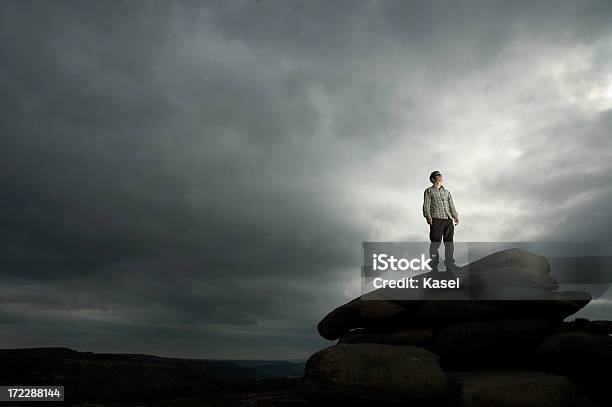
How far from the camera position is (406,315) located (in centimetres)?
2445

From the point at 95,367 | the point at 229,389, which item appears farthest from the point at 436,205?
the point at 95,367

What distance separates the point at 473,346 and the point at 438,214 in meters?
7.37

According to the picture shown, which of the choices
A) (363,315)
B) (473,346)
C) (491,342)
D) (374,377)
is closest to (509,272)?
(491,342)

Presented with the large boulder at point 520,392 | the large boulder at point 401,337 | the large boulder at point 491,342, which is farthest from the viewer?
the large boulder at point 401,337

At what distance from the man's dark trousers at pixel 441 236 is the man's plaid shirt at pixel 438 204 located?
32 cm

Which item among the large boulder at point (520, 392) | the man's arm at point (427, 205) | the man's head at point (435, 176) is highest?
the man's head at point (435, 176)

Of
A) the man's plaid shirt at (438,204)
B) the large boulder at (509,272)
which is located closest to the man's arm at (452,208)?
the man's plaid shirt at (438,204)

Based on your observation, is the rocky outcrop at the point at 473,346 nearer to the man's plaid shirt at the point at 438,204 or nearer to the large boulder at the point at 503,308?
the large boulder at the point at 503,308

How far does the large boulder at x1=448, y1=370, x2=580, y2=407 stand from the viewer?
55.5ft

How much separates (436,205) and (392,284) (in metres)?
5.52

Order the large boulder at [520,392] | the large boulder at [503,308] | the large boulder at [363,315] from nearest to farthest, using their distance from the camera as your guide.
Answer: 1. the large boulder at [520,392]
2. the large boulder at [503,308]
3. the large boulder at [363,315]

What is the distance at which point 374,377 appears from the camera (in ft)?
61.5

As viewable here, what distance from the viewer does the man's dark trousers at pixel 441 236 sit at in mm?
22656

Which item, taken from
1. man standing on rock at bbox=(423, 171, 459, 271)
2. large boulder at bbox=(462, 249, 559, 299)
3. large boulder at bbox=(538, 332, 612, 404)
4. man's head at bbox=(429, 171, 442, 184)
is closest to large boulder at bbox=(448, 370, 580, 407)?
large boulder at bbox=(538, 332, 612, 404)
